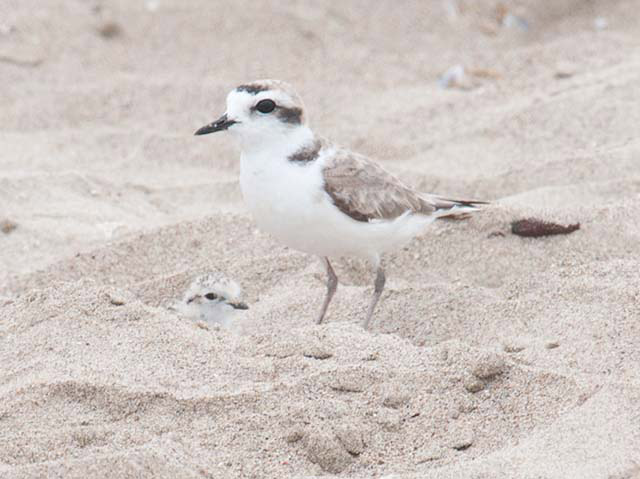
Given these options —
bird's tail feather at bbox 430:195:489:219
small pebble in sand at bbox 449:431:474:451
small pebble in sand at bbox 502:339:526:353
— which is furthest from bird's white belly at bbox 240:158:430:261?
small pebble in sand at bbox 449:431:474:451

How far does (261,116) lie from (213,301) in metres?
0.91

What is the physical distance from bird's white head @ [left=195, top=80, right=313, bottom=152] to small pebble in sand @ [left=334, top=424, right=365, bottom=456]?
1413 mm

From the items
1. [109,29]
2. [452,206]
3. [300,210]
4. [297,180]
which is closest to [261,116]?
[297,180]

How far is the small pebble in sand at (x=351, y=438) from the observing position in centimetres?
356

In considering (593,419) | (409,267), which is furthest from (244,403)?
(409,267)

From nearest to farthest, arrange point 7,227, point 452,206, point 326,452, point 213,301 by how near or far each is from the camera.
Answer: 1. point 326,452
2. point 213,301
3. point 452,206
4. point 7,227

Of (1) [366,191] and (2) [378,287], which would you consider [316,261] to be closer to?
(2) [378,287]

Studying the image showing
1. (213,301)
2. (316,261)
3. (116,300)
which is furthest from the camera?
(316,261)

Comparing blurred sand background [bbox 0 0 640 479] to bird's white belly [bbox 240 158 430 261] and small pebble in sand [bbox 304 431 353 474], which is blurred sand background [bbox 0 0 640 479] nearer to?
small pebble in sand [bbox 304 431 353 474]

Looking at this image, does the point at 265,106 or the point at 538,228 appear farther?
the point at 538,228

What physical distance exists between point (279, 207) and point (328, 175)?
0.27 metres

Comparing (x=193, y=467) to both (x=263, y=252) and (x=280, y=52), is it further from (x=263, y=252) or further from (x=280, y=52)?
(x=280, y=52)

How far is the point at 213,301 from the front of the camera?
16.1ft

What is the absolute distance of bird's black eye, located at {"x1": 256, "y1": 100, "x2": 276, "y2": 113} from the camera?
451cm
